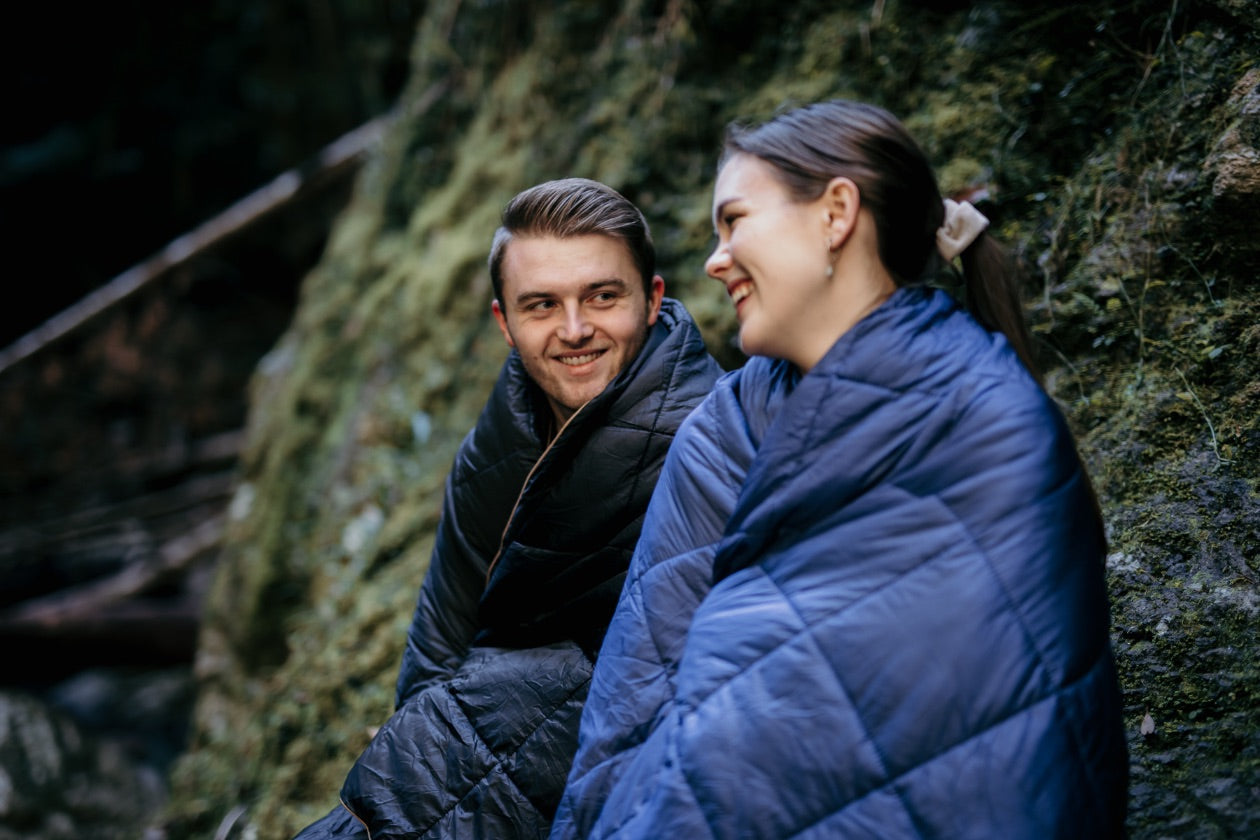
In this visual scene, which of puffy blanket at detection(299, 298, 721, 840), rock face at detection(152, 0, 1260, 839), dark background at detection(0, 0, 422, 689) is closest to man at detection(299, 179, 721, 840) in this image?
puffy blanket at detection(299, 298, 721, 840)

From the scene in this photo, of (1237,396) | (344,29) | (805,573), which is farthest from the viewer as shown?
(344,29)

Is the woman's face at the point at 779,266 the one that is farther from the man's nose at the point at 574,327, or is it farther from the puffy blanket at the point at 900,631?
the man's nose at the point at 574,327

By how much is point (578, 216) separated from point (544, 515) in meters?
0.76

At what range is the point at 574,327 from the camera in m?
2.23

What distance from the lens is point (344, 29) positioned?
10.0m

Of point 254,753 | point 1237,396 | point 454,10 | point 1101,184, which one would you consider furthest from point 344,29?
point 1237,396

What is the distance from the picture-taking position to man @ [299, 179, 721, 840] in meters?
2.06

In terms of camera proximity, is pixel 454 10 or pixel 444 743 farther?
pixel 454 10

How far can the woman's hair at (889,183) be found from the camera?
1623 mm

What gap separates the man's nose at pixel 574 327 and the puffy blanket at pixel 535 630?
155 mm

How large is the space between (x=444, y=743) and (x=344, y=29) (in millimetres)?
9831

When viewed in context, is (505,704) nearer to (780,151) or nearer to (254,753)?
(780,151)

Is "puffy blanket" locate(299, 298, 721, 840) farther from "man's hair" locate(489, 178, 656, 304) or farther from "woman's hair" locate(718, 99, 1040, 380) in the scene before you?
"woman's hair" locate(718, 99, 1040, 380)

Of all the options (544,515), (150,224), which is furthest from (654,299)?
(150,224)
